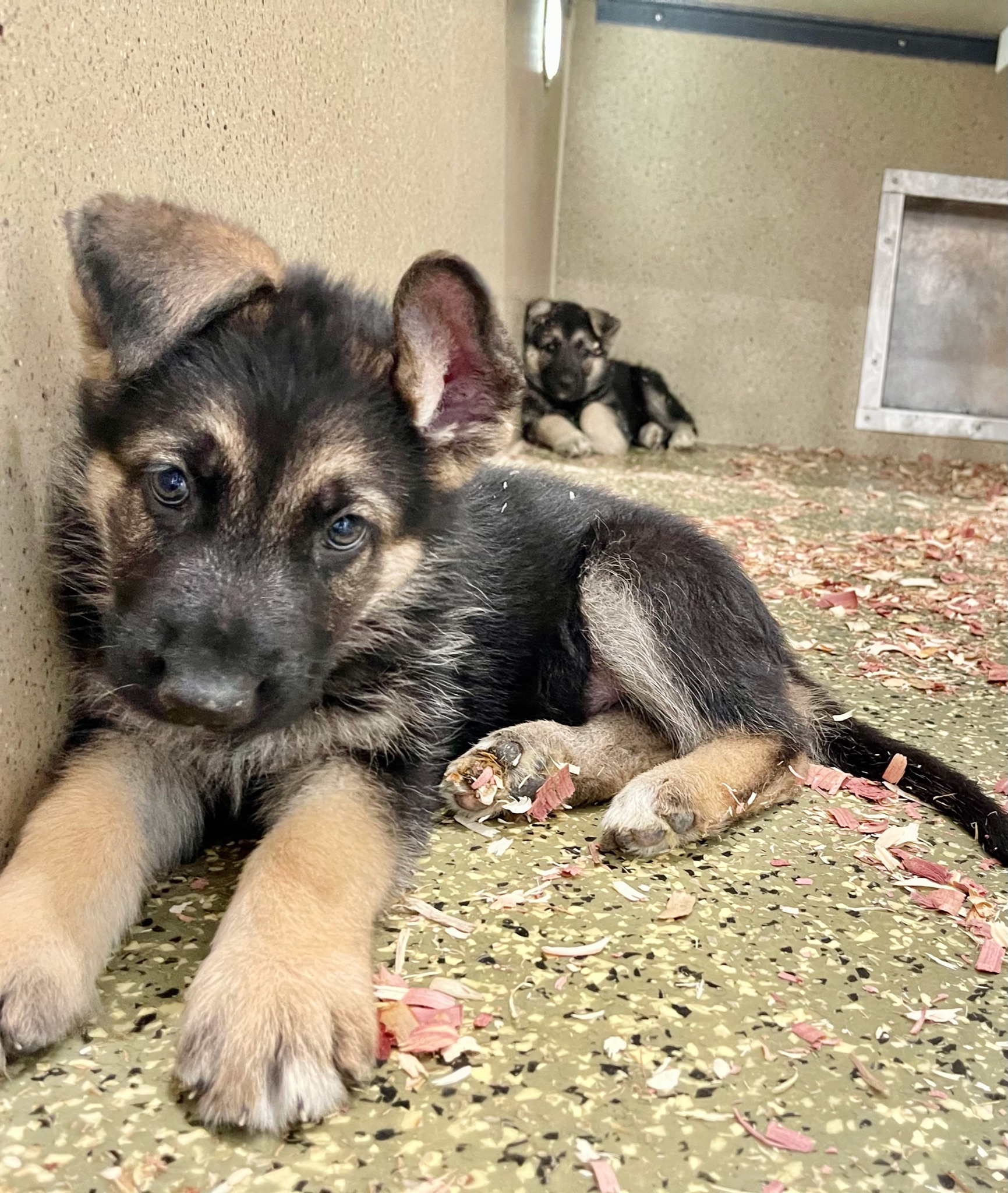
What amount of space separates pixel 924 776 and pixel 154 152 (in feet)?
8.32

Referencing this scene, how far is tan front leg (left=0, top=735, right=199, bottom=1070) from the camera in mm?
1557

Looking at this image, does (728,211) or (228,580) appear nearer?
(228,580)

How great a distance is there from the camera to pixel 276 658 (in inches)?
70.6

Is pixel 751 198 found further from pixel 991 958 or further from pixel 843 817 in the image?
pixel 991 958

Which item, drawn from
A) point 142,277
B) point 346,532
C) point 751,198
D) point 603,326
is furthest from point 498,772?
point 751,198

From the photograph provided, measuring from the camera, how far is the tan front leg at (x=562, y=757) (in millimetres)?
2549

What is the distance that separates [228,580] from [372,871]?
0.62m

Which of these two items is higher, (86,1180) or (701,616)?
(701,616)

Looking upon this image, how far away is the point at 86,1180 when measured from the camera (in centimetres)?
136

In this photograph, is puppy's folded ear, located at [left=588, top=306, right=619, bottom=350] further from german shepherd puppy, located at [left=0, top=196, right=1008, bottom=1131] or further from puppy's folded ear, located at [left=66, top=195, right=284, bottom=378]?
puppy's folded ear, located at [left=66, top=195, right=284, bottom=378]

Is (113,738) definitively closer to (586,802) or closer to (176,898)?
(176,898)

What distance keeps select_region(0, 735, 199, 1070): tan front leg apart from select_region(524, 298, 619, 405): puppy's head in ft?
28.9

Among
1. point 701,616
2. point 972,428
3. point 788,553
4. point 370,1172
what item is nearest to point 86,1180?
point 370,1172

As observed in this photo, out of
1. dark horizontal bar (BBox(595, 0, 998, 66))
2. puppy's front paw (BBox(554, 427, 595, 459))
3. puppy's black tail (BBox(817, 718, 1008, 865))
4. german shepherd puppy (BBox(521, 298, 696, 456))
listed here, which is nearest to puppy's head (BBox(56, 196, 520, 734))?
puppy's black tail (BBox(817, 718, 1008, 865))
